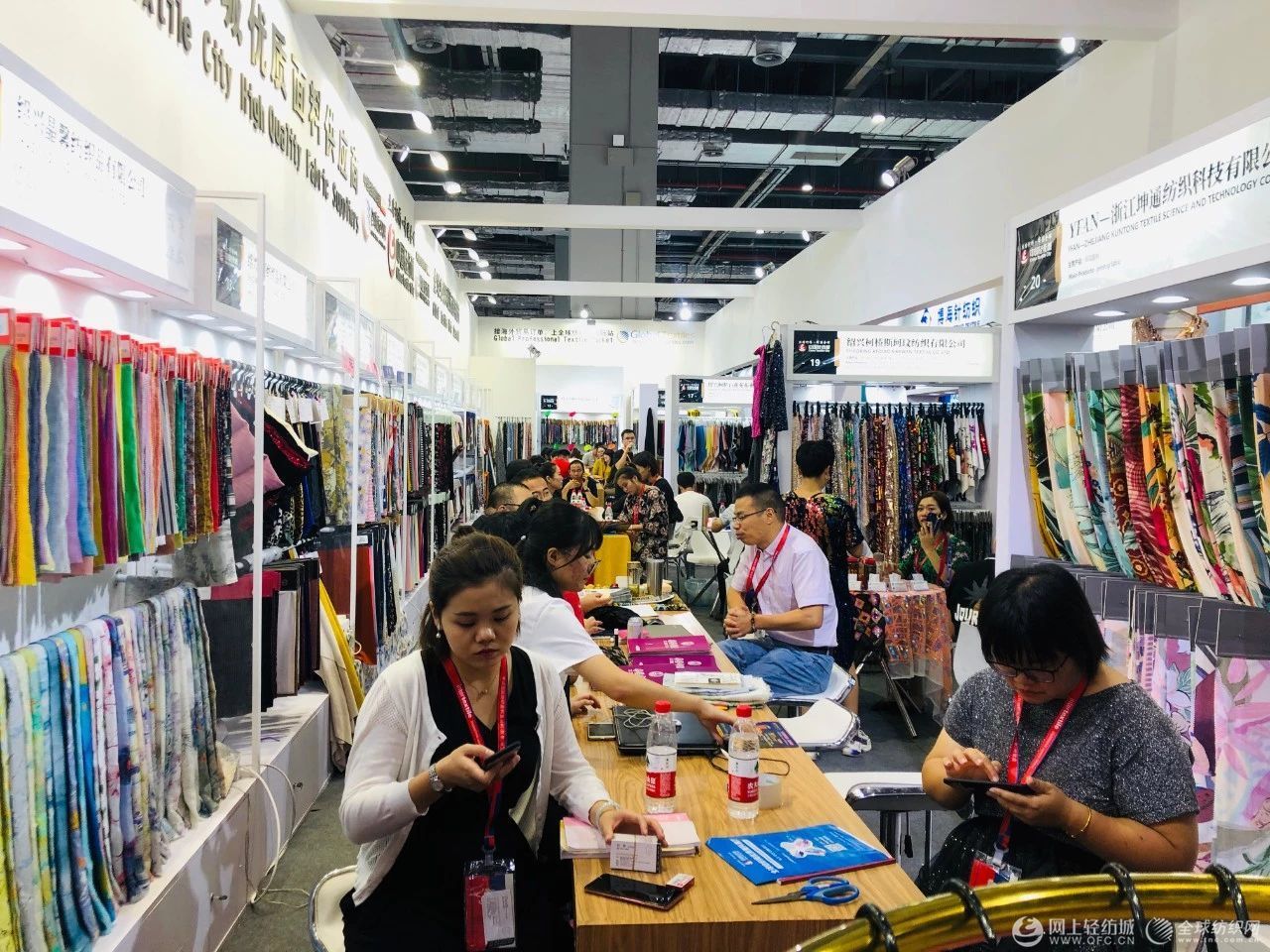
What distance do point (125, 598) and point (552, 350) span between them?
16.6 meters

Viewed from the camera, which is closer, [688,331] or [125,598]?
[125,598]

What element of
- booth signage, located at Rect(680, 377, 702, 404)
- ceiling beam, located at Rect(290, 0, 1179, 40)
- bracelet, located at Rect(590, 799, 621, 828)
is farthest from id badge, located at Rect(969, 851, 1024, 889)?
booth signage, located at Rect(680, 377, 702, 404)

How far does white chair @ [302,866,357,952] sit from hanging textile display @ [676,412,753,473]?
10.8 m

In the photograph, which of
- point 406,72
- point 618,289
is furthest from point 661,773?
point 618,289

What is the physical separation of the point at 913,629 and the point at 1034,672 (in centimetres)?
404

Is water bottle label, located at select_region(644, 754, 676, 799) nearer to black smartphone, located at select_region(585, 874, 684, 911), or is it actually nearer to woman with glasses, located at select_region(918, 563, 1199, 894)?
black smartphone, located at select_region(585, 874, 684, 911)

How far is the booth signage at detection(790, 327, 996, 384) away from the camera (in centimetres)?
692

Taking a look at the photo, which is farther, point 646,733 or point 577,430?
point 577,430

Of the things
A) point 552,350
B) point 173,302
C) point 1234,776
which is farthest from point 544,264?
point 1234,776

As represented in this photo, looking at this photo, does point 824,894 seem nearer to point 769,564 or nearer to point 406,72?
point 769,564

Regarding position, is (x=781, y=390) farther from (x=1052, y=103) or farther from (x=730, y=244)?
(x=730, y=244)

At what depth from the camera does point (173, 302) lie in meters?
3.12

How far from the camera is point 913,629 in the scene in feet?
19.2

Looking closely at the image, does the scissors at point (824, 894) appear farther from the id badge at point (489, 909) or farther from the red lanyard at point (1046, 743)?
the id badge at point (489, 909)
